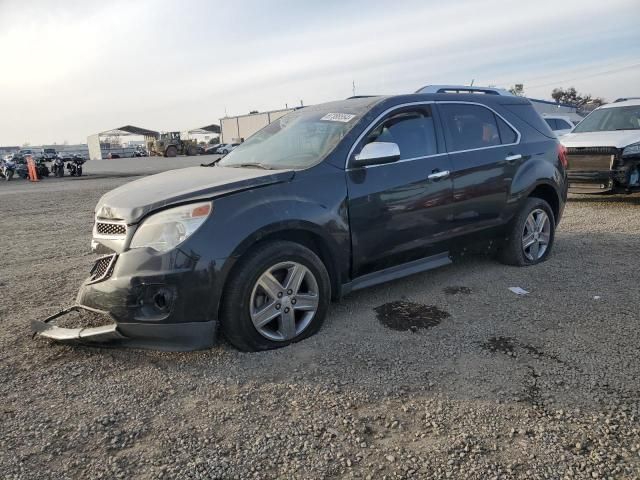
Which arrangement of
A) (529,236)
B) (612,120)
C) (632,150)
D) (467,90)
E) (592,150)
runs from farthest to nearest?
(612,120) < (592,150) < (632,150) < (467,90) < (529,236)

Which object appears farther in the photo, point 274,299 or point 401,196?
point 401,196

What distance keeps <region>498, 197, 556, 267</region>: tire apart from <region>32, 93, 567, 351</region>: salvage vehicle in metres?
0.02

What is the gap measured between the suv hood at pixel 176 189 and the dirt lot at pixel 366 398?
98cm

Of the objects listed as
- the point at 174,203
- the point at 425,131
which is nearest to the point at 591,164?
the point at 425,131

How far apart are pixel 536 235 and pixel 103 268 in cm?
429

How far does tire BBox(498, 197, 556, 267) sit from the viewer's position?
5074 mm

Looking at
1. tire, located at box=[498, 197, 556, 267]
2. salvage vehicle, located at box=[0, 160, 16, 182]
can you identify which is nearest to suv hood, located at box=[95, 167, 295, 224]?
tire, located at box=[498, 197, 556, 267]

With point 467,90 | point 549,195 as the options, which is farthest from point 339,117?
point 467,90

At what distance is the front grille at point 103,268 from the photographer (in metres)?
3.13

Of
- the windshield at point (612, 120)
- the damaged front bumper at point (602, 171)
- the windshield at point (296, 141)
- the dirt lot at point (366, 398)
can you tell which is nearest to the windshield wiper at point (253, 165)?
the windshield at point (296, 141)

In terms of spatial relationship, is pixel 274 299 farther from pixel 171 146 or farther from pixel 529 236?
pixel 171 146

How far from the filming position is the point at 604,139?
8.81 m

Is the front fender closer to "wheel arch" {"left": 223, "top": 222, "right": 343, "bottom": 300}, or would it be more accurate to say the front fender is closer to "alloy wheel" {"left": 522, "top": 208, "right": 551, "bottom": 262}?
"wheel arch" {"left": 223, "top": 222, "right": 343, "bottom": 300}

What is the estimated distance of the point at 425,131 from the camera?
432cm
